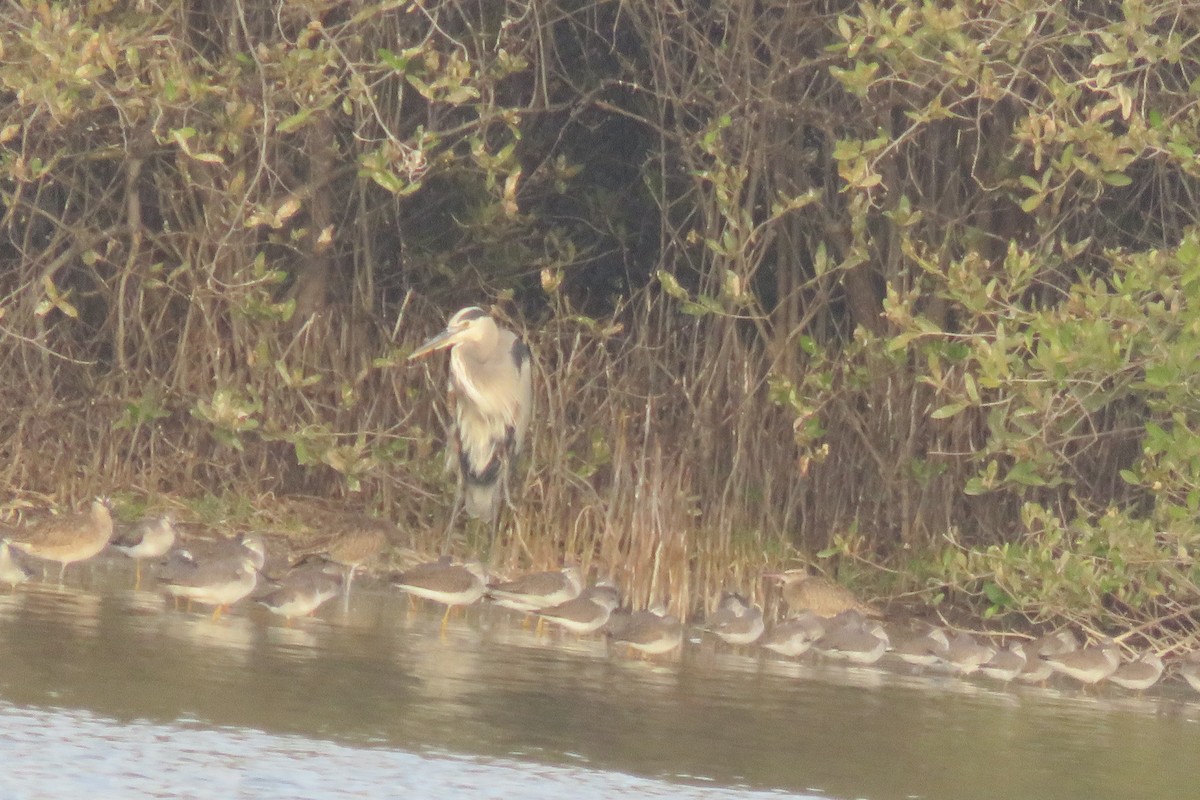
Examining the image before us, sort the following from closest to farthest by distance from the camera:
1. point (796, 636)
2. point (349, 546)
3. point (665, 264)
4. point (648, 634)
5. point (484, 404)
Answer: point (648, 634), point (796, 636), point (349, 546), point (484, 404), point (665, 264)

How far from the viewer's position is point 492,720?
6316 mm

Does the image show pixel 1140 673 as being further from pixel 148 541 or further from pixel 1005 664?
pixel 148 541

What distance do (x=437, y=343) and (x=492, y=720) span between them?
450 cm

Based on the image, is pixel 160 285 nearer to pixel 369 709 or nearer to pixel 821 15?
pixel 821 15

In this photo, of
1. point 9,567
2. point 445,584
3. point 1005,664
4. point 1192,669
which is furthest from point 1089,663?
point 9,567

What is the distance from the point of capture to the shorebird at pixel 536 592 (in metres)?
8.64

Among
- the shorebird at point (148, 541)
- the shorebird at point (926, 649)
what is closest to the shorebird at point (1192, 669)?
the shorebird at point (926, 649)

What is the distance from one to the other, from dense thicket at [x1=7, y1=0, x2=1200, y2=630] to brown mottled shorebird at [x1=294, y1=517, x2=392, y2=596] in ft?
2.71

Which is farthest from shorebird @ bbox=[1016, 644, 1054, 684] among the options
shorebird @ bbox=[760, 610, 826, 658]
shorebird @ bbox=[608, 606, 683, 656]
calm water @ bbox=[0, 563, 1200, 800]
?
shorebird @ bbox=[608, 606, 683, 656]

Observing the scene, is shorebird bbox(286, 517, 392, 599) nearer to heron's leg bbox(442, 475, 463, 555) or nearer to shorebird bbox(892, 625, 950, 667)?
heron's leg bbox(442, 475, 463, 555)

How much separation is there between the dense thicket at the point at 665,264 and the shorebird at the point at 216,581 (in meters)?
1.91

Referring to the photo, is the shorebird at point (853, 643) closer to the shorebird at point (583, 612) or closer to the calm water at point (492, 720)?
the calm water at point (492, 720)

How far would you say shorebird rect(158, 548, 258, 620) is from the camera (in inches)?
325

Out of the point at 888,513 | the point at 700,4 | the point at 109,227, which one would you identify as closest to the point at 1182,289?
the point at 888,513
